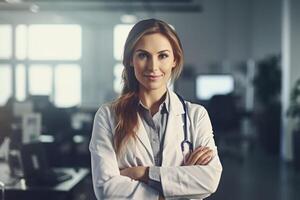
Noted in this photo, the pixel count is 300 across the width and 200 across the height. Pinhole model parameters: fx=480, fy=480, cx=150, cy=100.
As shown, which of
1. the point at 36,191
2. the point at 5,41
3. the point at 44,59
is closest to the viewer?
the point at 36,191

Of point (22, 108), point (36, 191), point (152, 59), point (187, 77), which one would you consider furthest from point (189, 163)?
point (187, 77)

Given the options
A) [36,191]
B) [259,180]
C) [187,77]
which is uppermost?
[187,77]

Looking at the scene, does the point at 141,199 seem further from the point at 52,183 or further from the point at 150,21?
the point at 52,183

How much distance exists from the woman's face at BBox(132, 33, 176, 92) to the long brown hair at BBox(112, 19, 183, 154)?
16mm

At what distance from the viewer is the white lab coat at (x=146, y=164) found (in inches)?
60.8

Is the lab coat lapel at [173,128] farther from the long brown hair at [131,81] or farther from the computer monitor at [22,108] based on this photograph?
the computer monitor at [22,108]

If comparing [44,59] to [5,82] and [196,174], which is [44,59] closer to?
[5,82]

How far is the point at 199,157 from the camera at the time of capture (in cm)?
159

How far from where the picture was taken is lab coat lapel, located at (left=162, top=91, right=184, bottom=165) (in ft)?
5.14

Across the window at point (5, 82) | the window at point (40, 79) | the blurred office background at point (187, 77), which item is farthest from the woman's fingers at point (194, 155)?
the window at point (40, 79)

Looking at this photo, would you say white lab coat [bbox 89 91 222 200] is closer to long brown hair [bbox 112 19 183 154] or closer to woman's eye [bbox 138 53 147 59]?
long brown hair [bbox 112 19 183 154]

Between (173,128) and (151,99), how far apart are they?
0.42 ft

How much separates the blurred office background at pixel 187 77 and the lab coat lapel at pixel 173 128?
99 cm

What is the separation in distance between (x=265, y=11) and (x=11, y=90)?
23.2 ft
